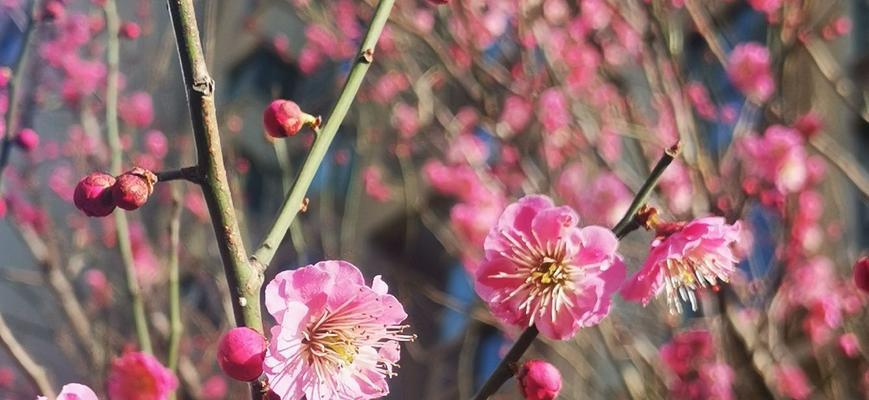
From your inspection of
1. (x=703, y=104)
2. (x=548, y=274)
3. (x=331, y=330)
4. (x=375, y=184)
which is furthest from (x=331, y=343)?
(x=375, y=184)

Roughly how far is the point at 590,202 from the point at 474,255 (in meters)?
0.62

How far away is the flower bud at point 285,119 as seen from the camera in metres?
0.87

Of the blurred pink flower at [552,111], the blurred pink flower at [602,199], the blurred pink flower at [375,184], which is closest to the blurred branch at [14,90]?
the blurred pink flower at [552,111]

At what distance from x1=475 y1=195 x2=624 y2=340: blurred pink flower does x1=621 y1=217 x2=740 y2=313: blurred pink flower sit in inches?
1.7

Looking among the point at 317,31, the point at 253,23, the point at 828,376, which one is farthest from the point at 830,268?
the point at 253,23

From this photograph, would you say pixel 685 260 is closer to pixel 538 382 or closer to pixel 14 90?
pixel 538 382

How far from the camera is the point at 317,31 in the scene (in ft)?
15.9

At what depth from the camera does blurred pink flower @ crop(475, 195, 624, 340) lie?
0.92 metres

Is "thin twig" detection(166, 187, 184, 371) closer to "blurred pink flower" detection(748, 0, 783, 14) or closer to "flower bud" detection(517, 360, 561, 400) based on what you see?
"flower bud" detection(517, 360, 561, 400)

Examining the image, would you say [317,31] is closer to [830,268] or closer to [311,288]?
[830,268]

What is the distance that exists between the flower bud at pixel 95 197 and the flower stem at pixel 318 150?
0.50 feet

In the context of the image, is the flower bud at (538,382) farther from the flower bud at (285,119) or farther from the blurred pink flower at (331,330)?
the flower bud at (285,119)

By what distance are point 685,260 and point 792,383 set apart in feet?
7.88

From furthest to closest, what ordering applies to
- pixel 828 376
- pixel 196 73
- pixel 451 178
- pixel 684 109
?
pixel 451 178 → pixel 828 376 → pixel 684 109 → pixel 196 73
